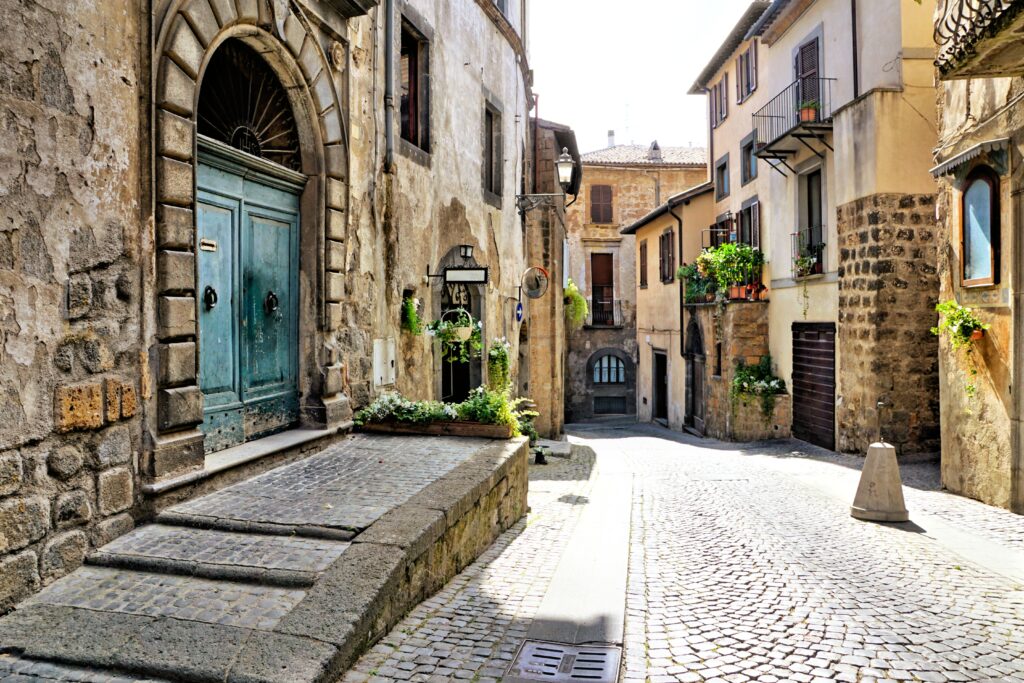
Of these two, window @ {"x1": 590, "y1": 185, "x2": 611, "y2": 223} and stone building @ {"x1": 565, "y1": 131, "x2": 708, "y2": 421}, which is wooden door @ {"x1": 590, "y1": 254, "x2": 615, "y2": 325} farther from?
window @ {"x1": 590, "y1": 185, "x2": 611, "y2": 223}

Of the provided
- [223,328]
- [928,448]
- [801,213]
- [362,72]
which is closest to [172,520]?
[223,328]

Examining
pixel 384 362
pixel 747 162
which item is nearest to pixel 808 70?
pixel 747 162

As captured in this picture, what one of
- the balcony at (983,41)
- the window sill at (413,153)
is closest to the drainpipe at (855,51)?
the balcony at (983,41)

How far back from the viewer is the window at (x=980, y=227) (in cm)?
779

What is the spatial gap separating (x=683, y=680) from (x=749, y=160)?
17.8 metres

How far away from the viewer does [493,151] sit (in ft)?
44.4

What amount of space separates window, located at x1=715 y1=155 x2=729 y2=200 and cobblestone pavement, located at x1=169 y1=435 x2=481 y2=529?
1667cm

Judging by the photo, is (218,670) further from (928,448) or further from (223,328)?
(928,448)

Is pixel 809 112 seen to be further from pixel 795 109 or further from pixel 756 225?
pixel 756 225

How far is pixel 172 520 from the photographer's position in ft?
14.2

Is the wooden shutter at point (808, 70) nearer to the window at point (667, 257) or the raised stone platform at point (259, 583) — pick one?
the window at point (667, 257)

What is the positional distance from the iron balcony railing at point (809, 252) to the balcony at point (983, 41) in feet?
24.2

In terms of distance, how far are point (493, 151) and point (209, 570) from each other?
1085 centimetres

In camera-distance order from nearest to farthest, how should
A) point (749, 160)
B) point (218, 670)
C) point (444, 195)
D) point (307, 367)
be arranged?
point (218, 670) → point (307, 367) → point (444, 195) → point (749, 160)
